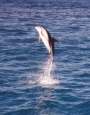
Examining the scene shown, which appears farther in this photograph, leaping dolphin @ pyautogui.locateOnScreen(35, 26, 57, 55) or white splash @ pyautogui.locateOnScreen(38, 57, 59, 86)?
white splash @ pyautogui.locateOnScreen(38, 57, 59, 86)

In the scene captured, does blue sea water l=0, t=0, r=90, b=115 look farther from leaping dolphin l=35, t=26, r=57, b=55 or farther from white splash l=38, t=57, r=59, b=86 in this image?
leaping dolphin l=35, t=26, r=57, b=55

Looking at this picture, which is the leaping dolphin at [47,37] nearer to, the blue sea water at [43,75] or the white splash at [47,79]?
the blue sea water at [43,75]

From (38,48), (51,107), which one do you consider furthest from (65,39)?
(51,107)

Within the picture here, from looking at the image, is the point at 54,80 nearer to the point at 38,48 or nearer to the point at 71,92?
the point at 71,92

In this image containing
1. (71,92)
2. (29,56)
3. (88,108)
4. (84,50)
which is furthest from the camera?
(84,50)

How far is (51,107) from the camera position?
19.3 m

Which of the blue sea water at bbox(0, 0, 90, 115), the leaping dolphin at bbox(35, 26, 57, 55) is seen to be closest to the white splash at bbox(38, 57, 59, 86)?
the blue sea water at bbox(0, 0, 90, 115)

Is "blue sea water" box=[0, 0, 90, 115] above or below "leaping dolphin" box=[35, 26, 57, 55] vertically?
below

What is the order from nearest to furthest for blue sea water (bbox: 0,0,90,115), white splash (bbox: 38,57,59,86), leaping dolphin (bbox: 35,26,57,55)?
leaping dolphin (bbox: 35,26,57,55) < blue sea water (bbox: 0,0,90,115) < white splash (bbox: 38,57,59,86)

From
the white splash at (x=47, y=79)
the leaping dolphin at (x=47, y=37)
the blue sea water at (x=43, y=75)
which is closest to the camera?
the leaping dolphin at (x=47, y=37)

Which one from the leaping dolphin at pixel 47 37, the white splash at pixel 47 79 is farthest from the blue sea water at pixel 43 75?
the leaping dolphin at pixel 47 37

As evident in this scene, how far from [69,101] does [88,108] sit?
4.20ft

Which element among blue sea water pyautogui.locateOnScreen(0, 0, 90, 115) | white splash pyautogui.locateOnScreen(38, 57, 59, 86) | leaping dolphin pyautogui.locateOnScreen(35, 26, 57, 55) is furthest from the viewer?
white splash pyautogui.locateOnScreen(38, 57, 59, 86)

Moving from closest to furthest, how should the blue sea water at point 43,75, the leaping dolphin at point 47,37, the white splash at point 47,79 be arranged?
the leaping dolphin at point 47,37 → the blue sea water at point 43,75 → the white splash at point 47,79
